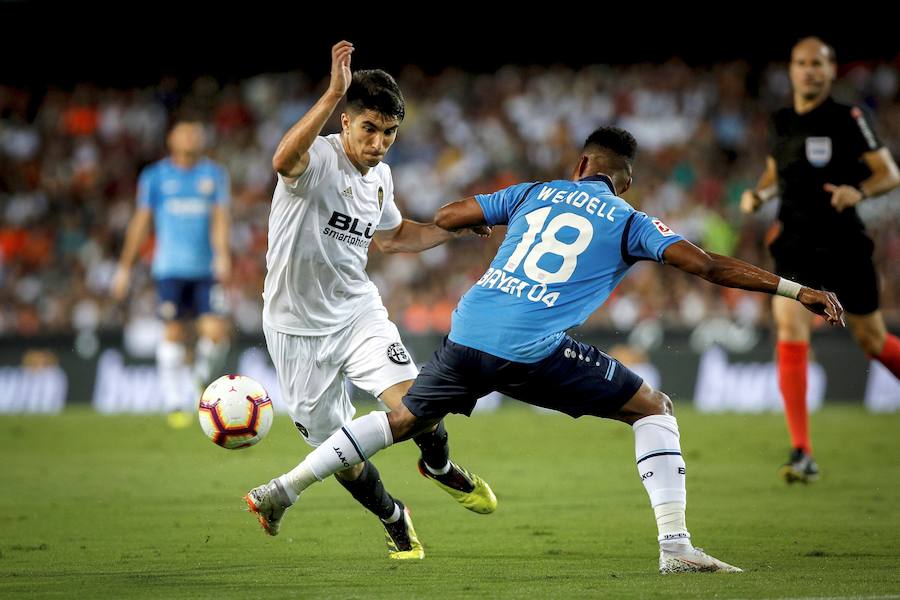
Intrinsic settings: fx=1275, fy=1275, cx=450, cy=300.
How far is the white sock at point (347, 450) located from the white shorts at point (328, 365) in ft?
2.08

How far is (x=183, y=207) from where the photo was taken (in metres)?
13.3

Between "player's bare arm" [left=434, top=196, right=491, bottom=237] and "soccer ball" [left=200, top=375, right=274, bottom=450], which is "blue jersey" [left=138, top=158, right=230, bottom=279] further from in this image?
"player's bare arm" [left=434, top=196, right=491, bottom=237]

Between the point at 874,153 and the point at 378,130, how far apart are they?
4619mm

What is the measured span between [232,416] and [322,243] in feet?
3.36

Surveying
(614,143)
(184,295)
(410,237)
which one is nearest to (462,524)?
(410,237)

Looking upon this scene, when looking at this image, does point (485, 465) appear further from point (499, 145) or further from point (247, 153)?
point (247, 153)

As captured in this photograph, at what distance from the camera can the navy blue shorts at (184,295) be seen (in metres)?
13.5

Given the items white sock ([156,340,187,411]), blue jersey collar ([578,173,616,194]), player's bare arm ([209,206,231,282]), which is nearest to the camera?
blue jersey collar ([578,173,616,194])

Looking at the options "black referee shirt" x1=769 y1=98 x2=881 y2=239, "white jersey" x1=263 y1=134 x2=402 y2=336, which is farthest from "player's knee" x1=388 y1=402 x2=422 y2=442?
"black referee shirt" x1=769 y1=98 x2=881 y2=239

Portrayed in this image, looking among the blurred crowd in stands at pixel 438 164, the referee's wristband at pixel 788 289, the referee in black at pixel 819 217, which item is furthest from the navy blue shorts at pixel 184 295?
the referee's wristband at pixel 788 289

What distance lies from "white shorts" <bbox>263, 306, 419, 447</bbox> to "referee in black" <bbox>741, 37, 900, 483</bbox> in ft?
12.8

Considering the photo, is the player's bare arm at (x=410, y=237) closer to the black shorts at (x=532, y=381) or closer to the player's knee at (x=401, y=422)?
the black shorts at (x=532, y=381)

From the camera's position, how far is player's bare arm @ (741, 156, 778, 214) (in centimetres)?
952

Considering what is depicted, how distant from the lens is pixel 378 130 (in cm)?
652
